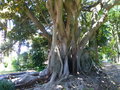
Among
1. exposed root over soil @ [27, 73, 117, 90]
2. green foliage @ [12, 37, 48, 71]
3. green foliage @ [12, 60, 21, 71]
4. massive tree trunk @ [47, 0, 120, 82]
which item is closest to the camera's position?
exposed root over soil @ [27, 73, 117, 90]

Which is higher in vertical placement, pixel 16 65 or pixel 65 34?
pixel 65 34

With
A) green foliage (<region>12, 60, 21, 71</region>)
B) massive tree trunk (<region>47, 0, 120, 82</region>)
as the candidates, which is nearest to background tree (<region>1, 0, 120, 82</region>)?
massive tree trunk (<region>47, 0, 120, 82</region>)

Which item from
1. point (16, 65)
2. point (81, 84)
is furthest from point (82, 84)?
point (16, 65)

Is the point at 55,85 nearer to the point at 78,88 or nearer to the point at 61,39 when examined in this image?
the point at 78,88

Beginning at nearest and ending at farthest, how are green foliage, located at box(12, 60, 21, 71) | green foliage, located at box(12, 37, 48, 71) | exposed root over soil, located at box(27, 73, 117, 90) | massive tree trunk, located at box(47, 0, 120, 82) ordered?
exposed root over soil, located at box(27, 73, 117, 90)
massive tree trunk, located at box(47, 0, 120, 82)
green foliage, located at box(12, 37, 48, 71)
green foliage, located at box(12, 60, 21, 71)

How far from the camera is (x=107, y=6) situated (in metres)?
7.26

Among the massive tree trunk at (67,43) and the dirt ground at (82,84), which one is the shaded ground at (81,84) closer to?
the dirt ground at (82,84)

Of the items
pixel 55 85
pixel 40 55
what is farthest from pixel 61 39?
pixel 40 55

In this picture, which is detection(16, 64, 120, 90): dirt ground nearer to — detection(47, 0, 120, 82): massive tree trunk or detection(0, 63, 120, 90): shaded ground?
detection(0, 63, 120, 90): shaded ground

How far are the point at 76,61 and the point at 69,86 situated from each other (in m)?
1.78

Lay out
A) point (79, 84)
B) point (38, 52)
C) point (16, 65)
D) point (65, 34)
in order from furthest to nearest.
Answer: point (16, 65) < point (38, 52) < point (65, 34) < point (79, 84)

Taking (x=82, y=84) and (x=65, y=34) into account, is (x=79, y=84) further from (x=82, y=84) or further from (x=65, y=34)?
(x=65, y=34)

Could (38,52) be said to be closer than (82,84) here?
No

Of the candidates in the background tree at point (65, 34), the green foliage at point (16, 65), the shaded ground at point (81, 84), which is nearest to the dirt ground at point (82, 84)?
the shaded ground at point (81, 84)
